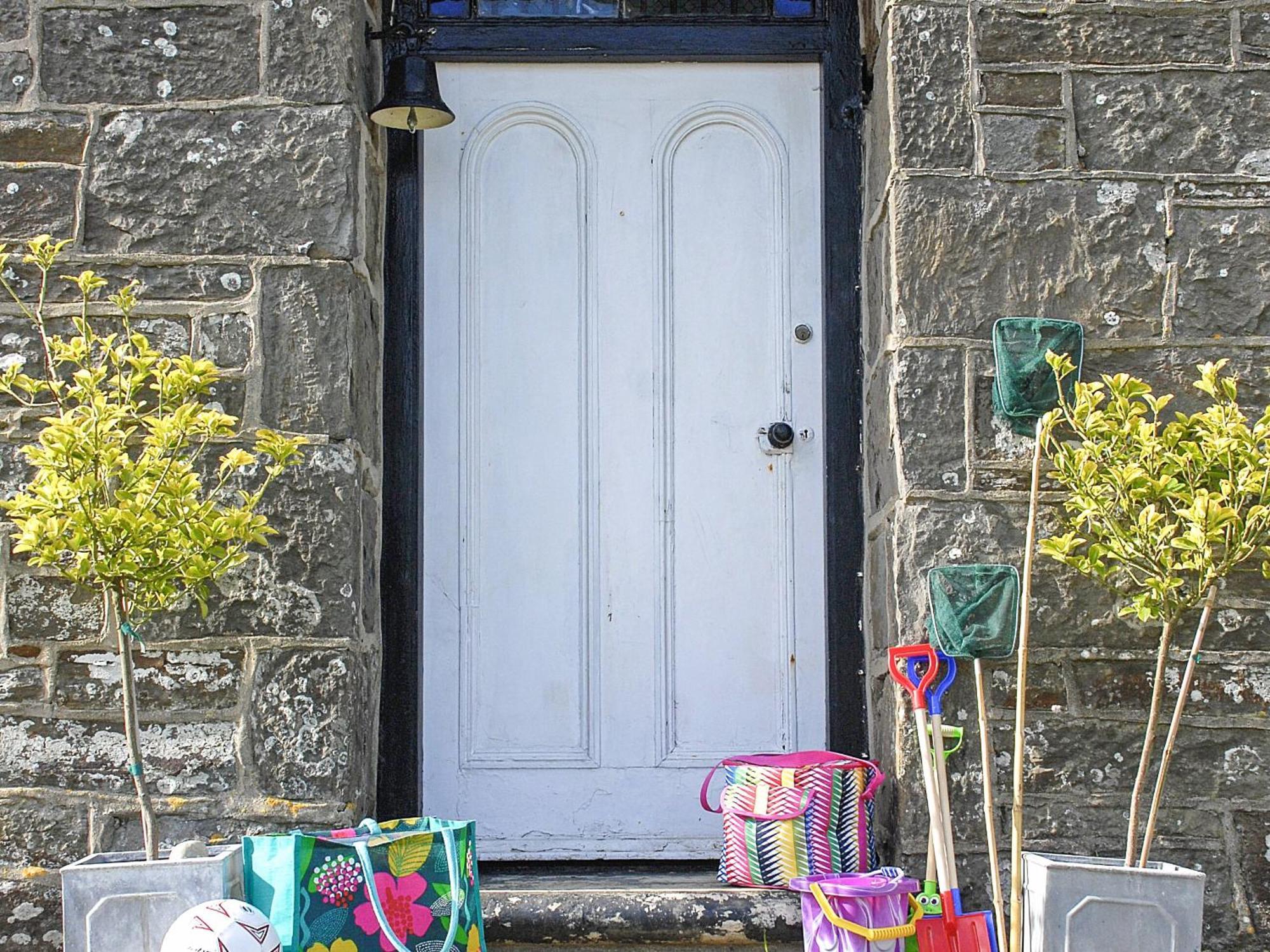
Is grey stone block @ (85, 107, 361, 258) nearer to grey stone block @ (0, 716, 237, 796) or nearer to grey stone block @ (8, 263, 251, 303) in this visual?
grey stone block @ (8, 263, 251, 303)

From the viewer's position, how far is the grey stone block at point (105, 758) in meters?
3.06

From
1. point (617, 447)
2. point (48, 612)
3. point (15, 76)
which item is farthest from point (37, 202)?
point (617, 447)

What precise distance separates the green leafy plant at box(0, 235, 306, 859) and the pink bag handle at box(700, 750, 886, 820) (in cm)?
109

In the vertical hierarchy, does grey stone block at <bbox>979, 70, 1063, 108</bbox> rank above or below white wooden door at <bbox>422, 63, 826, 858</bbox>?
above

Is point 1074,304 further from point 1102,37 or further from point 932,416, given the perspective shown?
point 1102,37

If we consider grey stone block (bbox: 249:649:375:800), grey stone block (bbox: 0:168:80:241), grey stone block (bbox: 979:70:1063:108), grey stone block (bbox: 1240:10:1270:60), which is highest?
grey stone block (bbox: 1240:10:1270:60)

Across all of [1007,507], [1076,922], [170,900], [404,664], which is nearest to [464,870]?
[170,900]

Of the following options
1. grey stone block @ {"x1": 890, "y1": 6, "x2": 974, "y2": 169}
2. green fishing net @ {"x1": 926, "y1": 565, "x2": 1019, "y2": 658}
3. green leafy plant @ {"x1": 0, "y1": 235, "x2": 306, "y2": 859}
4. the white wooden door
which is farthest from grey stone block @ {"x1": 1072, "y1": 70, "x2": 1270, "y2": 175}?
green leafy plant @ {"x1": 0, "y1": 235, "x2": 306, "y2": 859}

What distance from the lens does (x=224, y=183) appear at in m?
3.21

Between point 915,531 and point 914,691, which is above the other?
point 915,531

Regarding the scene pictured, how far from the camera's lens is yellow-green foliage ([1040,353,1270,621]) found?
8.62ft

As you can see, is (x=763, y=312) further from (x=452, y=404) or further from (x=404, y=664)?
(x=404, y=664)

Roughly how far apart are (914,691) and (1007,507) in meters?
0.47

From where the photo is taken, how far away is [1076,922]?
2652 millimetres
